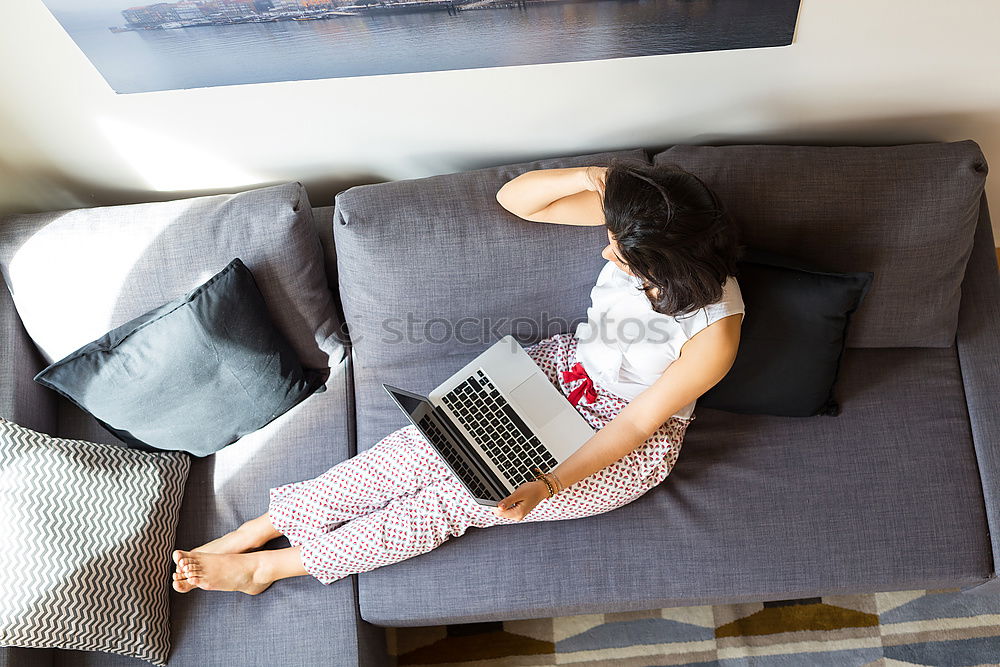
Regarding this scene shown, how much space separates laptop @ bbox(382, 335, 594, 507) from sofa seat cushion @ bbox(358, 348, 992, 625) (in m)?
0.15

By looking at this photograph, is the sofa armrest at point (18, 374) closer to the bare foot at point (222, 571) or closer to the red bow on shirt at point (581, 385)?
the bare foot at point (222, 571)

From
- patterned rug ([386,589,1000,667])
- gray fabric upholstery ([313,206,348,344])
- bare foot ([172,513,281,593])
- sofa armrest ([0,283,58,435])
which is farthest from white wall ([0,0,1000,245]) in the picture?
patterned rug ([386,589,1000,667])

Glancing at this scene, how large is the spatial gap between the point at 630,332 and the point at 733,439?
391 millimetres

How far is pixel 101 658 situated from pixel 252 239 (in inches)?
38.8

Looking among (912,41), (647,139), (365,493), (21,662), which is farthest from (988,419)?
(21,662)

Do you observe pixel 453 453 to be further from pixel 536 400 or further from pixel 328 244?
pixel 328 244

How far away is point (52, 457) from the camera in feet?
5.20

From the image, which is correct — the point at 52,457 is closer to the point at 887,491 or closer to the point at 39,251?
the point at 39,251

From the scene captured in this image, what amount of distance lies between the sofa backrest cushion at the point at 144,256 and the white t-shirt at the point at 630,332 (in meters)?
0.66

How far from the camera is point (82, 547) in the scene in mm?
1550

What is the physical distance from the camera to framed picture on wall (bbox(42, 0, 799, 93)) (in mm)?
1418

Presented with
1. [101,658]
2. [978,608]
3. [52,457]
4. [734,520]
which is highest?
[52,457]

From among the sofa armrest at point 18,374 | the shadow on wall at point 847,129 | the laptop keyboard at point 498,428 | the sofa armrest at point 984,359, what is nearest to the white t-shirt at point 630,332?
the laptop keyboard at point 498,428

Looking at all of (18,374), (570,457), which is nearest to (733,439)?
(570,457)
